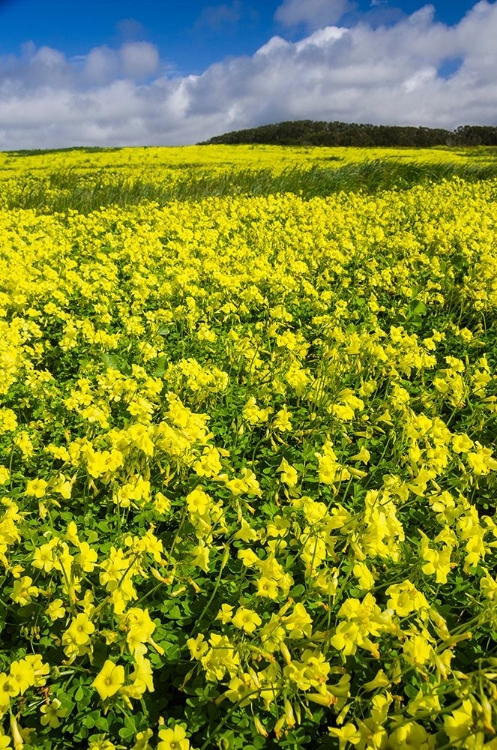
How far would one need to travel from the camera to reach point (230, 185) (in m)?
12.8

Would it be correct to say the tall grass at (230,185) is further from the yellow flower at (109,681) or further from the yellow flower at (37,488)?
the yellow flower at (109,681)

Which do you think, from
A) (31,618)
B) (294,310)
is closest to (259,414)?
(31,618)

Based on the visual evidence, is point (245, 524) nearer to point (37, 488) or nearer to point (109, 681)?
point (109, 681)

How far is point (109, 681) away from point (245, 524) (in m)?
0.70

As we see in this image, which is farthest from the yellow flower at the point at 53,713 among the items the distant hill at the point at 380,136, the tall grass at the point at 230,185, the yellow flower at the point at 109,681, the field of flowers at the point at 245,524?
the distant hill at the point at 380,136

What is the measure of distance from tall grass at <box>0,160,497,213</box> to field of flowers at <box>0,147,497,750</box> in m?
5.59

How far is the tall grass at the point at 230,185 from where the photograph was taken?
11.0 m

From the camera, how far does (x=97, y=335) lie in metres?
4.12

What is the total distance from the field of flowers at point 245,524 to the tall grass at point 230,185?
5.59 m

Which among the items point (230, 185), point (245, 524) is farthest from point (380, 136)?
point (245, 524)

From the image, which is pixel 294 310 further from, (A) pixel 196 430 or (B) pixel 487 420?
(A) pixel 196 430

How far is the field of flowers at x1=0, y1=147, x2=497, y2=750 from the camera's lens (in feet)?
5.38

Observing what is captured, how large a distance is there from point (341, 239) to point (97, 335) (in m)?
4.63

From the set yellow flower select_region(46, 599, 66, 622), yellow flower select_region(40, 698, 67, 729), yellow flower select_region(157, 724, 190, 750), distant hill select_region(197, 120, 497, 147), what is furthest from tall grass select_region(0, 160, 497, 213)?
distant hill select_region(197, 120, 497, 147)
